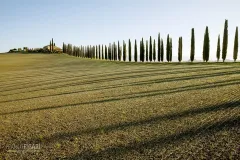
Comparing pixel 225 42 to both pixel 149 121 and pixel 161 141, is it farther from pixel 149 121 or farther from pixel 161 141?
pixel 161 141

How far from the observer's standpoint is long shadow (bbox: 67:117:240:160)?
4.02 m

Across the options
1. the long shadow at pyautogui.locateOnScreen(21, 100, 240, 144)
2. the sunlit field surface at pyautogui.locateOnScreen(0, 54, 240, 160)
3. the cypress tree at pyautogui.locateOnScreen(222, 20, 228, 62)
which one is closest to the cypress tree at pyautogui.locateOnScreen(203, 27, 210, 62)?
the cypress tree at pyautogui.locateOnScreen(222, 20, 228, 62)

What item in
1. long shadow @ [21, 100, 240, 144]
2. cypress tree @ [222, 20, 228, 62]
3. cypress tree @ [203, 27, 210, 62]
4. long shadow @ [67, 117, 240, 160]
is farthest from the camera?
cypress tree @ [203, 27, 210, 62]

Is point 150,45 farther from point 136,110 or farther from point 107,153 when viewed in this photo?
point 107,153

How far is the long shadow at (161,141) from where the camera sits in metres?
4.02

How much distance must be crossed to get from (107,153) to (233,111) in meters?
3.48

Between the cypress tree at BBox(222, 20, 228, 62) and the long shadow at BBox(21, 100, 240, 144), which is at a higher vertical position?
the cypress tree at BBox(222, 20, 228, 62)

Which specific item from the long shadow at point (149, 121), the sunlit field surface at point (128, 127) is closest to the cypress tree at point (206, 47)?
the sunlit field surface at point (128, 127)

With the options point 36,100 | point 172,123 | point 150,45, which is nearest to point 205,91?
point 172,123

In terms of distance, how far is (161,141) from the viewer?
4.41 meters

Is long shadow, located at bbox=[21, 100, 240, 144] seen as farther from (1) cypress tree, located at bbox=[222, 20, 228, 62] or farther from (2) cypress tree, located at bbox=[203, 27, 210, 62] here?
(2) cypress tree, located at bbox=[203, 27, 210, 62]

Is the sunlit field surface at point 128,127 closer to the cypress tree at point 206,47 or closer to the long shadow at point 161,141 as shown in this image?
the long shadow at point 161,141

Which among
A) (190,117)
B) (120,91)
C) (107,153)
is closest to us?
(107,153)

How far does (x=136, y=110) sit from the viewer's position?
6.68 meters
